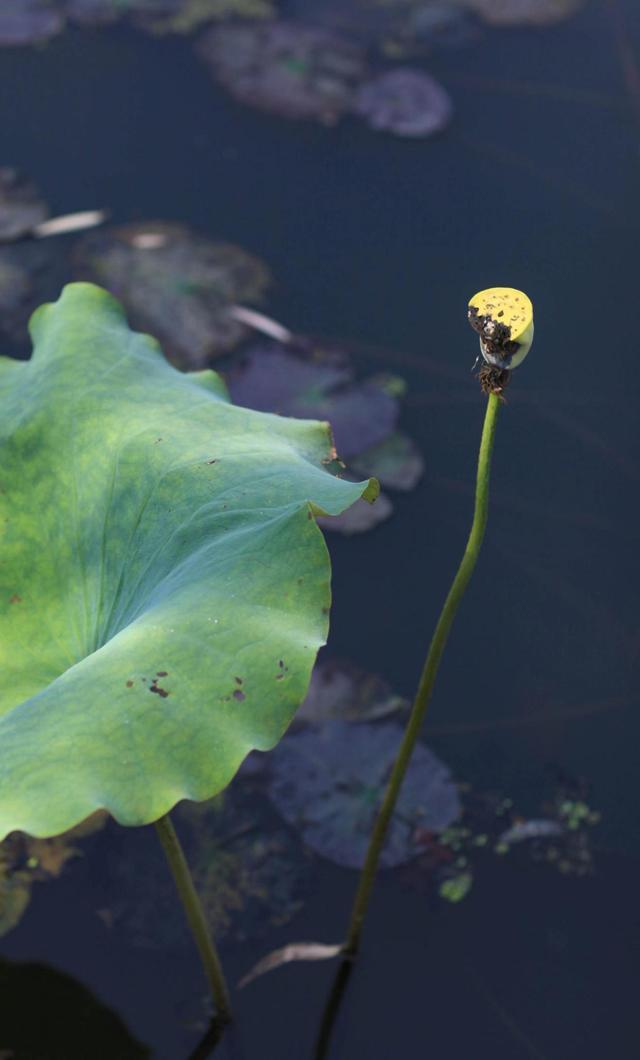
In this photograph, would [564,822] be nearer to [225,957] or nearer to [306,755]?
[306,755]

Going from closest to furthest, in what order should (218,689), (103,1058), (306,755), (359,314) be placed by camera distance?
(218,689), (103,1058), (306,755), (359,314)

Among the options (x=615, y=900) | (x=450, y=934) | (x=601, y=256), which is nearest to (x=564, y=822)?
(x=615, y=900)

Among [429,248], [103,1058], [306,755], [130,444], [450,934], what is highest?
[130,444]

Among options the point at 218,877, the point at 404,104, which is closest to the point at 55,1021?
the point at 218,877

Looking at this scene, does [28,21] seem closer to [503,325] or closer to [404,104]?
[404,104]

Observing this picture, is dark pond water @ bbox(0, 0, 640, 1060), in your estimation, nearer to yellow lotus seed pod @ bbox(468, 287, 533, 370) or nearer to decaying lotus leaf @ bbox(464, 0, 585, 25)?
decaying lotus leaf @ bbox(464, 0, 585, 25)
